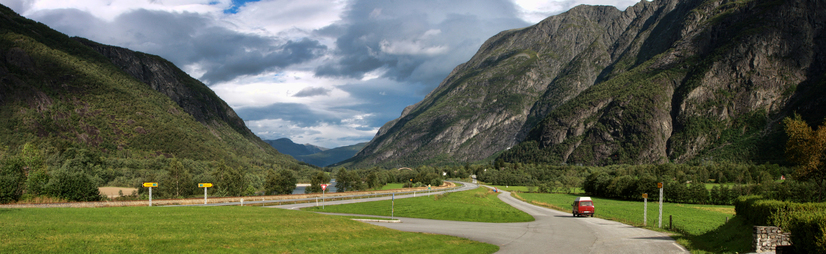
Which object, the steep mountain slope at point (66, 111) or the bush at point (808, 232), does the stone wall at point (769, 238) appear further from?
the steep mountain slope at point (66, 111)

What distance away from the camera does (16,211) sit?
58.2 ft

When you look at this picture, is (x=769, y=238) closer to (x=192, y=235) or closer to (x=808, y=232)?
(x=808, y=232)

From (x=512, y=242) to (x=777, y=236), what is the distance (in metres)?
11.1

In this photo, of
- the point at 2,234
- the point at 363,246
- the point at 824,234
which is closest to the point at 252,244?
the point at 363,246

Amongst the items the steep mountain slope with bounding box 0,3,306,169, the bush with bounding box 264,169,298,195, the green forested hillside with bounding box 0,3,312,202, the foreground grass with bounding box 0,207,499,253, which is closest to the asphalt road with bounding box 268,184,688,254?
the foreground grass with bounding box 0,207,499,253

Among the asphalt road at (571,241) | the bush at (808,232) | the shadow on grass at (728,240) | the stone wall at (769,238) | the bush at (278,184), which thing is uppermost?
the bush at (808,232)

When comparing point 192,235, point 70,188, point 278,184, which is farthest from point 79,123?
point 192,235

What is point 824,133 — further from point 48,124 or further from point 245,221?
point 48,124

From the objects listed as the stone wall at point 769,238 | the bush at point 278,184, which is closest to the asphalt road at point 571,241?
the stone wall at point 769,238

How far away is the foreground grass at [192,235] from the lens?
12930mm

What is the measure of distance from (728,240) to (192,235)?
22385 mm

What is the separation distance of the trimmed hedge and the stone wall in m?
0.28

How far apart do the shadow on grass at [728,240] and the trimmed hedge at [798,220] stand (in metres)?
0.72

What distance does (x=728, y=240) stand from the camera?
19.4 meters
